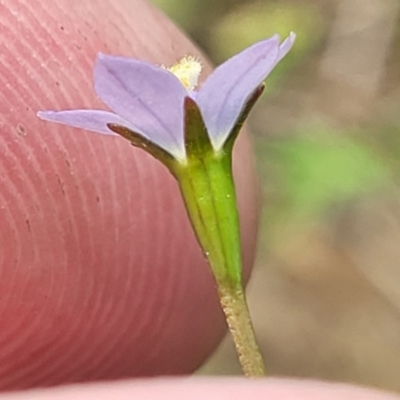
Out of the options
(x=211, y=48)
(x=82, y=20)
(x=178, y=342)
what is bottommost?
(x=178, y=342)

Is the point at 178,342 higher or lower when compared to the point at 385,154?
lower

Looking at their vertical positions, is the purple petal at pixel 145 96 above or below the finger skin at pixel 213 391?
above

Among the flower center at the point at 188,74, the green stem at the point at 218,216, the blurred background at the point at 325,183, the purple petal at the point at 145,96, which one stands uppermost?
the blurred background at the point at 325,183

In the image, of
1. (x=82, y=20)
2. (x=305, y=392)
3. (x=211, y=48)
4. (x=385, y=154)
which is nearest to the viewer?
(x=305, y=392)

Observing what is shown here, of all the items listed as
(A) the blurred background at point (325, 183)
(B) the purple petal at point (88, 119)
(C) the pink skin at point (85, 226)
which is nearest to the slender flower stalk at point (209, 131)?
(B) the purple petal at point (88, 119)

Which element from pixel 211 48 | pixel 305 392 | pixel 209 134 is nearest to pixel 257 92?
pixel 209 134

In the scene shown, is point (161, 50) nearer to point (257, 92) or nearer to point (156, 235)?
point (156, 235)

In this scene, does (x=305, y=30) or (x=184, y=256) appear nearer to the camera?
(x=184, y=256)

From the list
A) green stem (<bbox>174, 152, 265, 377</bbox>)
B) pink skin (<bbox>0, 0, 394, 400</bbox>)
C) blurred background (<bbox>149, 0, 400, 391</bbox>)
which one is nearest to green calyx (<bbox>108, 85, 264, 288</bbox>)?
green stem (<bbox>174, 152, 265, 377</bbox>)

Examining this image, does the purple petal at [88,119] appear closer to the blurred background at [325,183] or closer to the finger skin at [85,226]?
the finger skin at [85,226]
